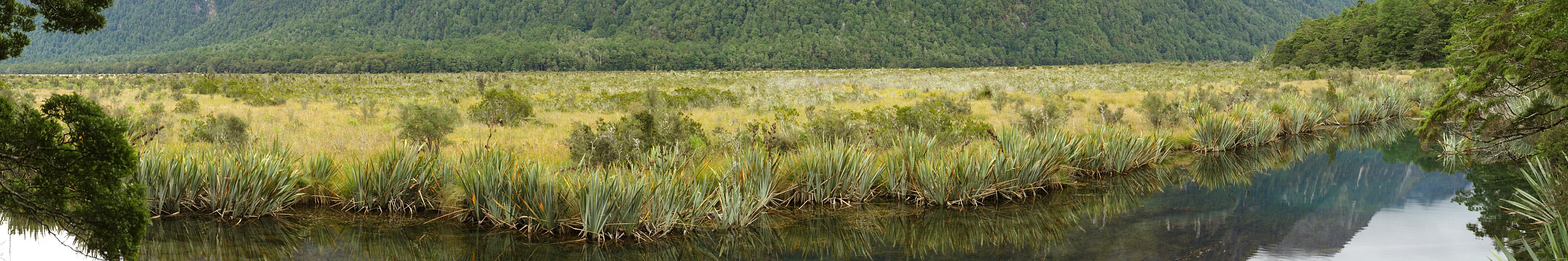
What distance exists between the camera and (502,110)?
683 inches

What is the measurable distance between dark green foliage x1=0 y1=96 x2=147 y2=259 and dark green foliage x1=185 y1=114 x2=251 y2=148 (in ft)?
26.7

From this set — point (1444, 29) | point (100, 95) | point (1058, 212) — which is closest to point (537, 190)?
point (1058, 212)

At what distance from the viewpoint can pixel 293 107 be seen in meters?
21.2

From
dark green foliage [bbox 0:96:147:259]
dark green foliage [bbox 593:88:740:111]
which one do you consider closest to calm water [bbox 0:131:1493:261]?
dark green foliage [bbox 0:96:147:259]

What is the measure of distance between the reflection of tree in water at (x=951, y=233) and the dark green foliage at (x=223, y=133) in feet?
18.2

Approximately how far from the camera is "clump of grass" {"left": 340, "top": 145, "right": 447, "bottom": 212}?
8.45 m

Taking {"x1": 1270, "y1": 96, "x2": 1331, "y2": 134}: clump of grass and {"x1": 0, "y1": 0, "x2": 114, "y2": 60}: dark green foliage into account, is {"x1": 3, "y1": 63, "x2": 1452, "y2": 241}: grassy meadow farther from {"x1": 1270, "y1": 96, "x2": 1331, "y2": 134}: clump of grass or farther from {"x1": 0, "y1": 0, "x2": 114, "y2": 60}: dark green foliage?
{"x1": 0, "y1": 0, "x2": 114, "y2": 60}: dark green foliage

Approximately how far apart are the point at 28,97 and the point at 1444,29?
6116 cm

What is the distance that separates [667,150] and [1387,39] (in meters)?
51.5

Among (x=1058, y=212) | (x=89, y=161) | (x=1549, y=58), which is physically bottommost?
(x=1058, y=212)

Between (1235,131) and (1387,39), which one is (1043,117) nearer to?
(1235,131)

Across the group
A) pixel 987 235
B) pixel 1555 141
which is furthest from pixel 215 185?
pixel 1555 141

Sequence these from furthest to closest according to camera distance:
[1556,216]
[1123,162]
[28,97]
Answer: [28,97] < [1123,162] < [1556,216]

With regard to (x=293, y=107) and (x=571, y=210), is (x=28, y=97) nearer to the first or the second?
(x=293, y=107)
